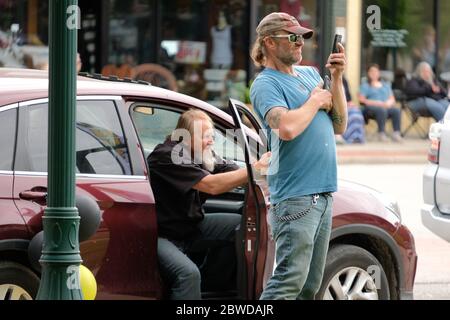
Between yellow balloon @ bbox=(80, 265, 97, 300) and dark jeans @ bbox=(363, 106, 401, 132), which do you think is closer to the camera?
yellow balloon @ bbox=(80, 265, 97, 300)

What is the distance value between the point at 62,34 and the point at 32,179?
1.00 metres

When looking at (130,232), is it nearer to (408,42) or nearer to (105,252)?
(105,252)

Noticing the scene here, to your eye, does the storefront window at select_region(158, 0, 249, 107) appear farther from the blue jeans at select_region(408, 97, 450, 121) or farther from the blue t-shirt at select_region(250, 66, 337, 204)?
the blue t-shirt at select_region(250, 66, 337, 204)

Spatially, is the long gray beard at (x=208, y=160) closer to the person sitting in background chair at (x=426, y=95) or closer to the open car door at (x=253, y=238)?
the open car door at (x=253, y=238)

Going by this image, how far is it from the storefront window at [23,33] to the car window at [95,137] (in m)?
15.3

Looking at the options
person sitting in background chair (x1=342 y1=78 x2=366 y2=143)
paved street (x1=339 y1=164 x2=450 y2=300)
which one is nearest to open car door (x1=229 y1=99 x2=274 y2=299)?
paved street (x1=339 y1=164 x2=450 y2=300)

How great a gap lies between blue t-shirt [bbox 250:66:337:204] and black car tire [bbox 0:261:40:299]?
1.33 meters

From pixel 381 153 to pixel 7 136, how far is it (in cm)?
1608

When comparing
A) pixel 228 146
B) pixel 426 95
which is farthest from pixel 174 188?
pixel 426 95

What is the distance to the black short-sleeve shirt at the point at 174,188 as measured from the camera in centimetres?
680

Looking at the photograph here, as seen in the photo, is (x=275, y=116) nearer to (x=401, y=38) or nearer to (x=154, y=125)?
(x=154, y=125)

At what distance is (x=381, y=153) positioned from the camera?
21.8 meters

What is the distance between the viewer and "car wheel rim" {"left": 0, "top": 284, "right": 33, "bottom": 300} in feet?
19.9

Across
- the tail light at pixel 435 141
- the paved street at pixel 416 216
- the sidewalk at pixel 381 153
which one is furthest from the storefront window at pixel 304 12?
the tail light at pixel 435 141
